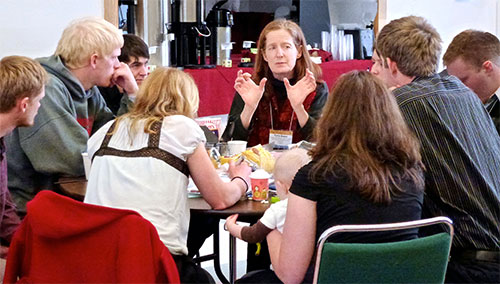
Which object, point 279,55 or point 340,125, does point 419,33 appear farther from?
point 279,55

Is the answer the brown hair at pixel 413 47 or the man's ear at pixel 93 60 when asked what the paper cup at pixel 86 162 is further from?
the brown hair at pixel 413 47

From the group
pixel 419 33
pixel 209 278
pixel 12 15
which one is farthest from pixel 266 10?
pixel 209 278

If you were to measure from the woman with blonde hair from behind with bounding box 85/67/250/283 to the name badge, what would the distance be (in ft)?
2.93

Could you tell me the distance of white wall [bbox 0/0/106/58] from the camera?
3766 mm

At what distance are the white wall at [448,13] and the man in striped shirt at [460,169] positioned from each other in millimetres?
3510

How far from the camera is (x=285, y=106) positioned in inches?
132

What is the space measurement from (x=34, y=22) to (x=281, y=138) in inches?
71.0

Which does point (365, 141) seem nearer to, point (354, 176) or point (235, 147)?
point (354, 176)

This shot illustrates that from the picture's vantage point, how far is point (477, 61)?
3.01 meters

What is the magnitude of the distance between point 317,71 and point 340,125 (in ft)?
5.70

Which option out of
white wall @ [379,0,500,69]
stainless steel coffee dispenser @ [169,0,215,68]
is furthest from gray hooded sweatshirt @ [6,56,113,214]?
white wall @ [379,0,500,69]

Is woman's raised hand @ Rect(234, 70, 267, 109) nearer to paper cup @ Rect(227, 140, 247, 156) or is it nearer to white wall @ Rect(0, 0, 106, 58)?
paper cup @ Rect(227, 140, 247, 156)

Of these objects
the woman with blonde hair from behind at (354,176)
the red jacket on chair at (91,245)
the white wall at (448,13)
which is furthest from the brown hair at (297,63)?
the white wall at (448,13)

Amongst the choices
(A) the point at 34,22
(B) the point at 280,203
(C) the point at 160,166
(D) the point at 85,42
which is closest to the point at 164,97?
(C) the point at 160,166
